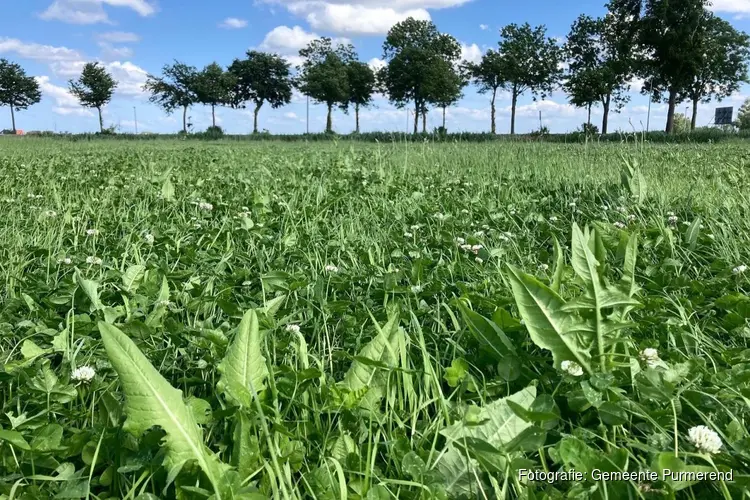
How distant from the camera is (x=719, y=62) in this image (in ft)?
124

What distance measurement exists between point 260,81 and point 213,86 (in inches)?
286

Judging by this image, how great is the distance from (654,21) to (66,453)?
4356cm

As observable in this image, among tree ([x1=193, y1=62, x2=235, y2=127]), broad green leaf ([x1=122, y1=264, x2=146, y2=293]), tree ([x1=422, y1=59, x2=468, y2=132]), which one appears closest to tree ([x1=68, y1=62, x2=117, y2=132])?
tree ([x1=193, y1=62, x2=235, y2=127])

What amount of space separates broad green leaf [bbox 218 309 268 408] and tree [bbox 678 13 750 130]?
4168 cm

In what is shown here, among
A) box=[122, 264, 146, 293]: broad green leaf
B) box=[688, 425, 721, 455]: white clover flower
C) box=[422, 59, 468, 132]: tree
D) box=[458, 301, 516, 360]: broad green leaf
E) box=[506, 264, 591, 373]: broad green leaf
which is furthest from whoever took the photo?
box=[422, 59, 468, 132]: tree

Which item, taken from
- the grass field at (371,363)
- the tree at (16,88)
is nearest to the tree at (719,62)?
the grass field at (371,363)

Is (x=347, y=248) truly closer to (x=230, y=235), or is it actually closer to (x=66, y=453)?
(x=230, y=235)

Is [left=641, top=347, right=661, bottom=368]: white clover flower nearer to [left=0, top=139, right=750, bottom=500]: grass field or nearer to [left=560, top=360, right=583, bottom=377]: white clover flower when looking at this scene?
[left=0, top=139, right=750, bottom=500]: grass field

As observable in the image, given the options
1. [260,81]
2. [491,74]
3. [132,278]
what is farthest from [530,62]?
[132,278]

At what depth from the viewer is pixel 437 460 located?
120 cm

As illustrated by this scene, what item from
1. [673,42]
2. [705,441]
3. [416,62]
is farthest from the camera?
[416,62]

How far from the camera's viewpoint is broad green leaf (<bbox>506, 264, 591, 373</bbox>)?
149 cm

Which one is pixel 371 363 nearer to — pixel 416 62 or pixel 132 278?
pixel 132 278

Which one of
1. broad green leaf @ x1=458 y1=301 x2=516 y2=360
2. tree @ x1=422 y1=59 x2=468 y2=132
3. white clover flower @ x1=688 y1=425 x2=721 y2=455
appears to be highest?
tree @ x1=422 y1=59 x2=468 y2=132
